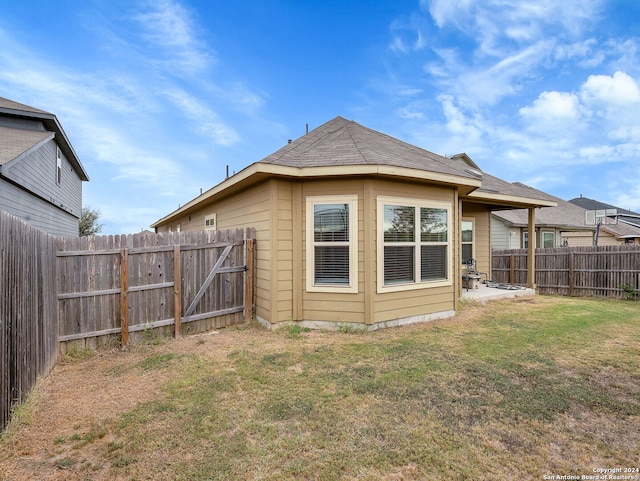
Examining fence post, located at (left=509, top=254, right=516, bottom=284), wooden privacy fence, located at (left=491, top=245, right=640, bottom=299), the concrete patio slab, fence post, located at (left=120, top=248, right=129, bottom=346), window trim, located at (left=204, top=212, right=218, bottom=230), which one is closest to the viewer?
fence post, located at (left=120, top=248, right=129, bottom=346)

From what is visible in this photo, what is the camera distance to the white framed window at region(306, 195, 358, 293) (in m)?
5.50

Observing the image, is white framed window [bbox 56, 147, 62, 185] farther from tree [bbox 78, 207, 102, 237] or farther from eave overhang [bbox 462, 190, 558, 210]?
eave overhang [bbox 462, 190, 558, 210]

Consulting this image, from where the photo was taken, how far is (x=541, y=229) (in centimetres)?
1606

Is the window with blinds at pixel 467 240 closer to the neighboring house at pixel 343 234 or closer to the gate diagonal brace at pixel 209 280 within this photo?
the neighboring house at pixel 343 234

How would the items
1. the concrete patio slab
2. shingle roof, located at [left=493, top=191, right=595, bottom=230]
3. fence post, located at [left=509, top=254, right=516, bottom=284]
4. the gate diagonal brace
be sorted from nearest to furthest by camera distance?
the gate diagonal brace < the concrete patio slab < fence post, located at [left=509, top=254, right=516, bottom=284] < shingle roof, located at [left=493, top=191, right=595, bottom=230]

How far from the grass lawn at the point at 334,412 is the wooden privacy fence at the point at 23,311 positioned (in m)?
0.24

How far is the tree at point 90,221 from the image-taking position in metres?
25.0

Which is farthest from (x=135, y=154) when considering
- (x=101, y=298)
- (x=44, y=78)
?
(x=101, y=298)

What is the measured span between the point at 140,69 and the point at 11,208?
249 inches

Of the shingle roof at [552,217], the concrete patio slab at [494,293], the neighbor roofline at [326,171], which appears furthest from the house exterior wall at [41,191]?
the shingle roof at [552,217]

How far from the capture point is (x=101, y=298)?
15.1 feet

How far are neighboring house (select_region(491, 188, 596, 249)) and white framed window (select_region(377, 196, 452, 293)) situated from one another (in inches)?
383

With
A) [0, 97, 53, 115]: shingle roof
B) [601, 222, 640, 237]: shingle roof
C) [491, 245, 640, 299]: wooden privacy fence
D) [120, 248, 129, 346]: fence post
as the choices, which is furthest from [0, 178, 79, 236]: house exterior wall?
[601, 222, 640, 237]: shingle roof

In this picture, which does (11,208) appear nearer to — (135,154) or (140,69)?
(140,69)
